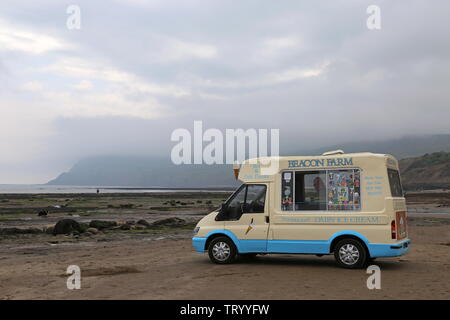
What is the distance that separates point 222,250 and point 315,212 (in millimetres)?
2903

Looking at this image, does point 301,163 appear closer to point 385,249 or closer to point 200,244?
point 385,249

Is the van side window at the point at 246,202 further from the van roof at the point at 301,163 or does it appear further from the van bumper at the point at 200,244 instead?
the van bumper at the point at 200,244

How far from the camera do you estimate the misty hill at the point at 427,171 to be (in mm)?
159312

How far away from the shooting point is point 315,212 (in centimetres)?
1328

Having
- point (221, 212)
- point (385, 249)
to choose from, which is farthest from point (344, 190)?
point (221, 212)

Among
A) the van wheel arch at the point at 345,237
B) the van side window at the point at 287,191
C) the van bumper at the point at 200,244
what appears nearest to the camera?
the van wheel arch at the point at 345,237

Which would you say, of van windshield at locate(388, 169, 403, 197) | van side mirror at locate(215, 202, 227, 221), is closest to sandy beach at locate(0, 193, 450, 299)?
van side mirror at locate(215, 202, 227, 221)

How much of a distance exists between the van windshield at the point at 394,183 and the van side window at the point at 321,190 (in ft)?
2.83

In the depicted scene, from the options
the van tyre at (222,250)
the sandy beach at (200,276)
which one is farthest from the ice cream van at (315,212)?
the sandy beach at (200,276)

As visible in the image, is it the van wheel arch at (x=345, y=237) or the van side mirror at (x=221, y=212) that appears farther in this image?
the van side mirror at (x=221, y=212)
